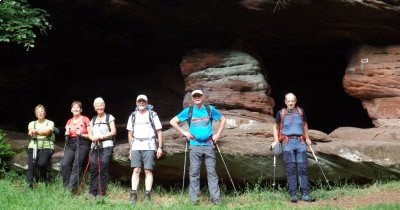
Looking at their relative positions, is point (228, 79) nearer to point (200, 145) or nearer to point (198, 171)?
point (200, 145)

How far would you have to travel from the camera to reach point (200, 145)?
9.42 m

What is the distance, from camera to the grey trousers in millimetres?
9180

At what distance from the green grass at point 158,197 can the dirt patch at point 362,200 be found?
15 cm

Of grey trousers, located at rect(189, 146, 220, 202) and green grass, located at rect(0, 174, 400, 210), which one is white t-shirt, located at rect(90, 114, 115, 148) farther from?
grey trousers, located at rect(189, 146, 220, 202)

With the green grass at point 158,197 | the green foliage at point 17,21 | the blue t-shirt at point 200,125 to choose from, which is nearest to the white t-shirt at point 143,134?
the blue t-shirt at point 200,125

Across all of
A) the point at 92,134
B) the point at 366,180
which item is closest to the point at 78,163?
the point at 92,134

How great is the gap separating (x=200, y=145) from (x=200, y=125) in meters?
0.42

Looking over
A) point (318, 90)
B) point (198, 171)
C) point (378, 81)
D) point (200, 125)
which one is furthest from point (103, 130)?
point (318, 90)

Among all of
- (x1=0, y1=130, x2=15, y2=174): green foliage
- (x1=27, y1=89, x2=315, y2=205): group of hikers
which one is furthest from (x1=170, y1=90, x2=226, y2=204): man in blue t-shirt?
(x1=0, y1=130, x2=15, y2=174): green foliage

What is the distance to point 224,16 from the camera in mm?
12758

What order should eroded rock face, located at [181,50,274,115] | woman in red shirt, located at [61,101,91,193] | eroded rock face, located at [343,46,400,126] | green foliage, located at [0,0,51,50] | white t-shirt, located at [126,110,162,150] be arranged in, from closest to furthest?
white t-shirt, located at [126,110,162,150] → woman in red shirt, located at [61,101,91,193] → green foliage, located at [0,0,51,50] → eroded rock face, located at [343,46,400,126] → eroded rock face, located at [181,50,274,115]

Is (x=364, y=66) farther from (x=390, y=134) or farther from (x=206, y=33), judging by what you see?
(x=206, y=33)

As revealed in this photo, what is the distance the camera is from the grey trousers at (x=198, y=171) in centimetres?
918

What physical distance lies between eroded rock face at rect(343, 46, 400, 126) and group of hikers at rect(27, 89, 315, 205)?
3679 millimetres
